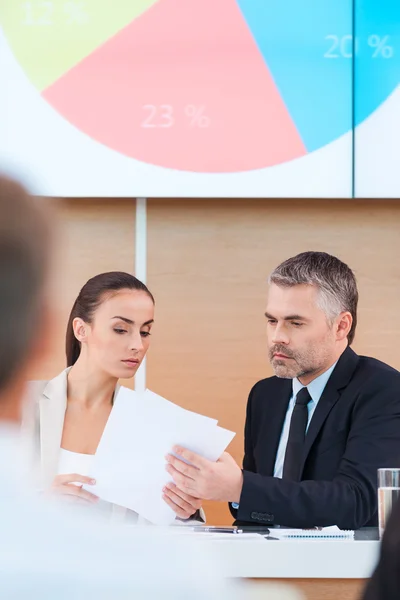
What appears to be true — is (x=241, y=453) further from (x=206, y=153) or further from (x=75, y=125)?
(x=75, y=125)

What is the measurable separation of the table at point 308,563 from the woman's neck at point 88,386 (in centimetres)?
87

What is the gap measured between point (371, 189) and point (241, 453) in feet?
3.29

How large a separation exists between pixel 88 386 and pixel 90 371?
0.04m

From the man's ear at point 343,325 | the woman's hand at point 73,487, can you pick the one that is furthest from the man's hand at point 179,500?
the man's ear at point 343,325

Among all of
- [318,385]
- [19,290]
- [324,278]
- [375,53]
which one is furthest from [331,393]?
[19,290]

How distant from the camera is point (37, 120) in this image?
122 inches

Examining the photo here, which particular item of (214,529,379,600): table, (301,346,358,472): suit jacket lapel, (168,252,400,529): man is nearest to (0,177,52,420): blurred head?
(214,529,379,600): table

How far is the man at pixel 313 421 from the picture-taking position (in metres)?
2.05

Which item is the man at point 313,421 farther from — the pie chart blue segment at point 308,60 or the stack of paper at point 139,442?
the pie chart blue segment at point 308,60

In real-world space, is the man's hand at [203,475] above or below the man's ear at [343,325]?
below

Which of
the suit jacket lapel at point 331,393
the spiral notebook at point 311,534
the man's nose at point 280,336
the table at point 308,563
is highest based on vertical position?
the man's nose at point 280,336

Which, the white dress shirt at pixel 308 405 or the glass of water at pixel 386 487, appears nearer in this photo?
the glass of water at pixel 386 487

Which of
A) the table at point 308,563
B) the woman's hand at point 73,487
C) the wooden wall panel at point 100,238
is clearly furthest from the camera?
the wooden wall panel at point 100,238

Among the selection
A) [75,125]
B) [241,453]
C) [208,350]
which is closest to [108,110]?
[75,125]
